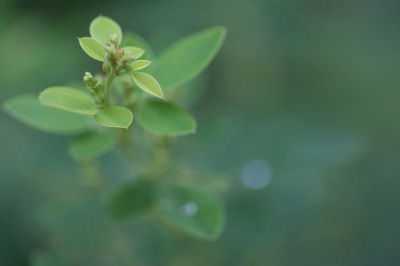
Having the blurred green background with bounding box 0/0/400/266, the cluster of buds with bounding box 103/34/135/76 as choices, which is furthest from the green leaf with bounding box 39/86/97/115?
the blurred green background with bounding box 0/0/400/266

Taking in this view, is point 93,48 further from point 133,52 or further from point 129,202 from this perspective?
point 129,202

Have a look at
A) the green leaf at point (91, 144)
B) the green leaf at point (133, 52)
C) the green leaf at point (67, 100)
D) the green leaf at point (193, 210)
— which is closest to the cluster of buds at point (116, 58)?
the green leaf at point (133, 52)

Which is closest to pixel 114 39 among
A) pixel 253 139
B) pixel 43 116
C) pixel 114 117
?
pixel 114 117

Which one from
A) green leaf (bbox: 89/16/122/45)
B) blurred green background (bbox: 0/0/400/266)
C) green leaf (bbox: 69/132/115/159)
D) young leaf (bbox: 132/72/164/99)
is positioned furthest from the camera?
blurred green background (bbox: 0/0/400/266)

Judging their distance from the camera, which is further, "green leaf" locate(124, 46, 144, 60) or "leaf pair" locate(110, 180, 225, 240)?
"leaf pair" locate(110, 180, 225, 240)

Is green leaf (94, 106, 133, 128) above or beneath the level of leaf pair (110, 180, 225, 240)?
above

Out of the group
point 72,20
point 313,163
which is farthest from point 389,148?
point 72,20

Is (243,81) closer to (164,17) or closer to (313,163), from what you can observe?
(164,17)

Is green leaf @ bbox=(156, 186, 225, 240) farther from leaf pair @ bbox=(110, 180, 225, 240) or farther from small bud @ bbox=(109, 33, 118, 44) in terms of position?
small bud @ bbox=(109, 33, 118, 44)
